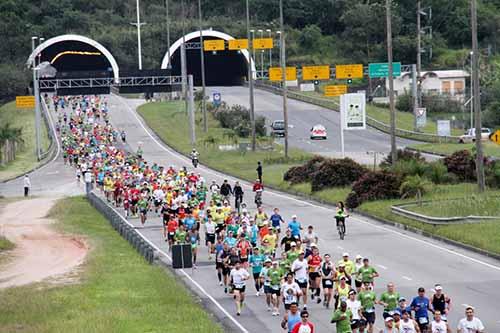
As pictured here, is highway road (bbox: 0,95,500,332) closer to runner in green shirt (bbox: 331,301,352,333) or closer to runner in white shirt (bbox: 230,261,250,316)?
runner in white shirt (bbox: 230,261,250,316)

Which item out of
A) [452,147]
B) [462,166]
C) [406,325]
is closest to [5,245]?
[462,166]

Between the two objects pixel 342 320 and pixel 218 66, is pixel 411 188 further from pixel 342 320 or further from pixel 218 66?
pixel 218 66

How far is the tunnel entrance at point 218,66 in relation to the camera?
13475 centimetres

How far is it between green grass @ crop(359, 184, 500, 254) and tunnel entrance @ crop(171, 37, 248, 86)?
286 ft

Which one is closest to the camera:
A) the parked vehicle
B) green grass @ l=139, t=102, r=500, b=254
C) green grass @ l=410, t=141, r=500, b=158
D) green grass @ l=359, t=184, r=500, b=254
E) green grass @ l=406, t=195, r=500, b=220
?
green grass @ l=359, t=184, r=500, b=254

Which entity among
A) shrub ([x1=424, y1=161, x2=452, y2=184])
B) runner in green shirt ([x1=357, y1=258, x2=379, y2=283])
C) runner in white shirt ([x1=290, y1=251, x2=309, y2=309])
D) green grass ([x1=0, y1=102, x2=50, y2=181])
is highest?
runner in green shirt ([x1=357, y1=258, x2=379, y2=283])

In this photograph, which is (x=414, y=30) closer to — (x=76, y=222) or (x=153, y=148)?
(x=153, y=148)

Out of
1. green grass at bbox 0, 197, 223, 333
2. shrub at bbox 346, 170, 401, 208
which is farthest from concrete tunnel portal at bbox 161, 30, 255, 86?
green grass at bbox 0, 197, 223, 333

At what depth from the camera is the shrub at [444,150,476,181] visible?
50750 millimetres

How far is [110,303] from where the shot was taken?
2891 cm

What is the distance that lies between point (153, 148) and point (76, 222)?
39.7 m

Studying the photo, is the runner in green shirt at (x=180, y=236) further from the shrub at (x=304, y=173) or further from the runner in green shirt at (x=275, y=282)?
the shrub at (x=304, y=173)

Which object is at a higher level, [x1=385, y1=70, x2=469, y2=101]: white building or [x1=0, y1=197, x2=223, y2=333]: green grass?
[x1=385, y1=70, x2=469, y2=101]: white building

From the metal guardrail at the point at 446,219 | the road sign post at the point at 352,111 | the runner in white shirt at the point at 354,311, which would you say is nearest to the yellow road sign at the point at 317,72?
the road sign post at the point at 352,111
